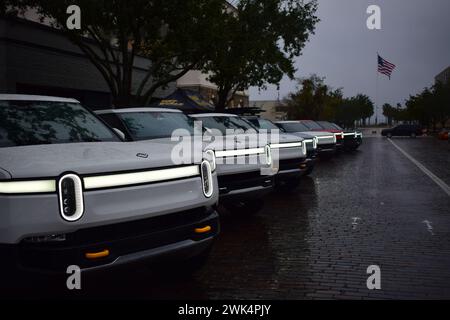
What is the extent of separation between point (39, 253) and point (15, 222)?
27 cm

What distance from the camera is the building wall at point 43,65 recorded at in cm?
1869

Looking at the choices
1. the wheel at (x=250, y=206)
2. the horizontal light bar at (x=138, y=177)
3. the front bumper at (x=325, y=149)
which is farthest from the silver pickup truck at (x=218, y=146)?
the front bumper at (x=325, y=149)

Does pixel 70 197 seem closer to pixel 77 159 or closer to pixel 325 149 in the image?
pixel 77 159

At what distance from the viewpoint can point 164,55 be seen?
768 inches

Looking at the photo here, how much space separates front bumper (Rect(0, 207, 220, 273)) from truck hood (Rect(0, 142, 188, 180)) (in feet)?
1.42

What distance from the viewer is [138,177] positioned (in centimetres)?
359

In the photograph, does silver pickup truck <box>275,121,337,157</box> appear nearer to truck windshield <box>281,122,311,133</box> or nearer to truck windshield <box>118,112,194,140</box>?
truck windshield <box>281,122,311,133</box>

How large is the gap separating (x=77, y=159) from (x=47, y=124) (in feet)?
4.31

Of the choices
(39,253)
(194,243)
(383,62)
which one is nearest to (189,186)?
(194,243)

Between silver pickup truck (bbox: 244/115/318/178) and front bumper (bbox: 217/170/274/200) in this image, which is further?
silver pickup truck (bbox: 244/115/318/178)

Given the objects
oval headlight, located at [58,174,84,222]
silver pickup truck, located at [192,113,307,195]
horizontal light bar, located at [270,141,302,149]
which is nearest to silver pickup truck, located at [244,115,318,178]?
silver pickup truck, located at [192,113,307,195]

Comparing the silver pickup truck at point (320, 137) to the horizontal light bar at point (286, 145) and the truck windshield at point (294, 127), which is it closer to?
the truck windshield at point (294, 127)

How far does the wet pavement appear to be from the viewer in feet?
14.4
